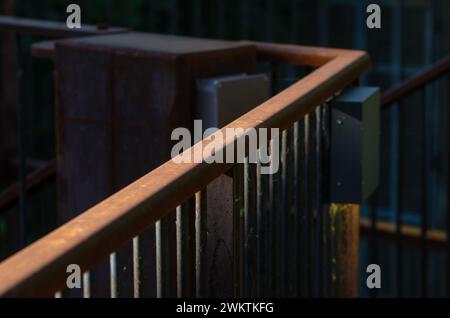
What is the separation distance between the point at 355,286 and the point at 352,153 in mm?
565

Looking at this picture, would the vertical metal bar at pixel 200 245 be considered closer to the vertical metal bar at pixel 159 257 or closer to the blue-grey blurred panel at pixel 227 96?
the vertical metal bar at pixel 159 257

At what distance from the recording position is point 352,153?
13.1ft

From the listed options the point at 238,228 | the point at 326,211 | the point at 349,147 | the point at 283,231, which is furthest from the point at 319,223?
the point at 238,228

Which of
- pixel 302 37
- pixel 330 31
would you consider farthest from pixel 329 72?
pixel 330 31

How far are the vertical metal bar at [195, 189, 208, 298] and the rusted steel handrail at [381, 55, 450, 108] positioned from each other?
9.00 feet

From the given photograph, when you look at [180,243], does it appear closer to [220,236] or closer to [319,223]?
[220,236]

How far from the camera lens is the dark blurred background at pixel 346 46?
953 centimetres

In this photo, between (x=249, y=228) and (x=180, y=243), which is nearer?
(x=180, y=243)

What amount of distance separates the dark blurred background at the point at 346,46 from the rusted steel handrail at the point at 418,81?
3275 millimetres

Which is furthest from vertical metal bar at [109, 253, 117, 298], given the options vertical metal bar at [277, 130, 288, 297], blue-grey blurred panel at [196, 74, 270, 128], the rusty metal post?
the rusty metal post

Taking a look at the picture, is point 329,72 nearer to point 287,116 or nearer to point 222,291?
point 287,116

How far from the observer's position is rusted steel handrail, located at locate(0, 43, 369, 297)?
71.5 inches

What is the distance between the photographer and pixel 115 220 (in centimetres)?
209

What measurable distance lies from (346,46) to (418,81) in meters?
6.81
